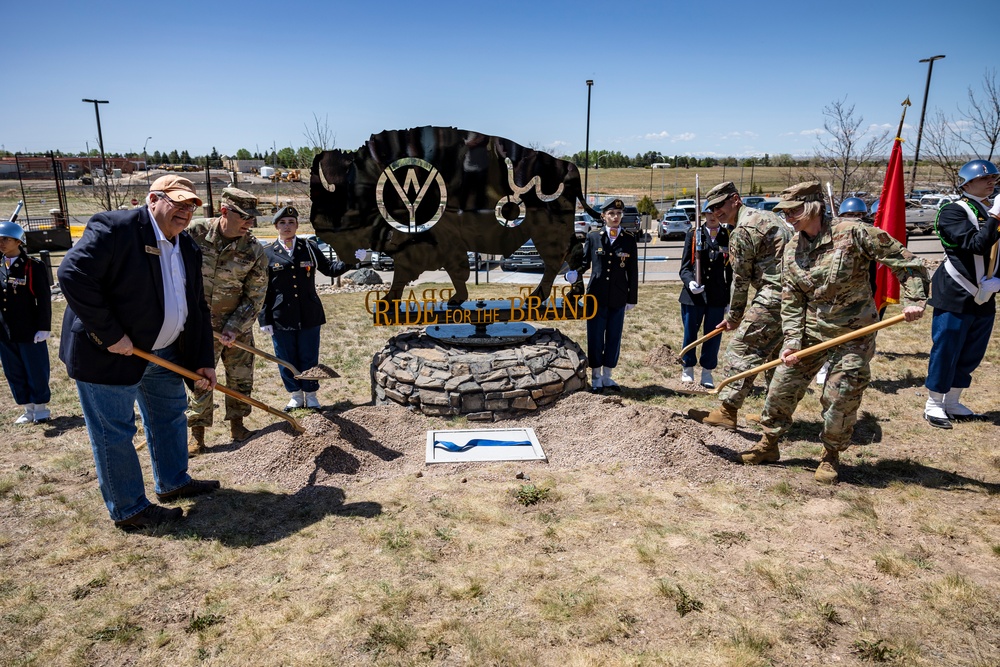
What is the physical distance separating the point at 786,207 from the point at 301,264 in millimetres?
4214

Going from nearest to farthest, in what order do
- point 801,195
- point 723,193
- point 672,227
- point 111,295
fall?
point 111,295 → point 801,195 → point 723,193 → point 672,227

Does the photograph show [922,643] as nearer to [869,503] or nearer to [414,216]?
[869,503]

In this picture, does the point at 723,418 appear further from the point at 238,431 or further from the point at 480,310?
the point at 238,431

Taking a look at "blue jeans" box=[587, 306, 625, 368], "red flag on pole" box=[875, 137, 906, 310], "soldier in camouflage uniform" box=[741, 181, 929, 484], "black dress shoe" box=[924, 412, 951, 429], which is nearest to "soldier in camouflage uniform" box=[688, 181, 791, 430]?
"soldier in camouflage uniform" box=[741, 181, 929, 484]

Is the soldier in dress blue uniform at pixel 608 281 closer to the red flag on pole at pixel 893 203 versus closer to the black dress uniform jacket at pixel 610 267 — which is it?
the black dress uniform jacket at pixel 610 267

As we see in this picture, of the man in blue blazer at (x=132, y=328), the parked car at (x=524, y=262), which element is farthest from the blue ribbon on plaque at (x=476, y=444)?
the parked car at (x=524, y=262)

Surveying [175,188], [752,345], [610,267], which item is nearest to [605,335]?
[610,267]

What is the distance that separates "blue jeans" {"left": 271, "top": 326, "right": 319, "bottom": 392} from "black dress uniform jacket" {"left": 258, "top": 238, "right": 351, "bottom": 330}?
107 millimetres

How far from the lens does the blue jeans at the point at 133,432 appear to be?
3711 millimetres

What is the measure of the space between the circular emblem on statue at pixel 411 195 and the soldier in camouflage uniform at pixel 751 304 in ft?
9.43

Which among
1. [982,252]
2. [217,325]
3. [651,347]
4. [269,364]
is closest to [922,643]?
[982,252]

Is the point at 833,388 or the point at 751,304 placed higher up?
the point at 751,304

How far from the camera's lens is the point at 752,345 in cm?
530

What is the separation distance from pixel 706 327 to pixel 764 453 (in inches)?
94.2
